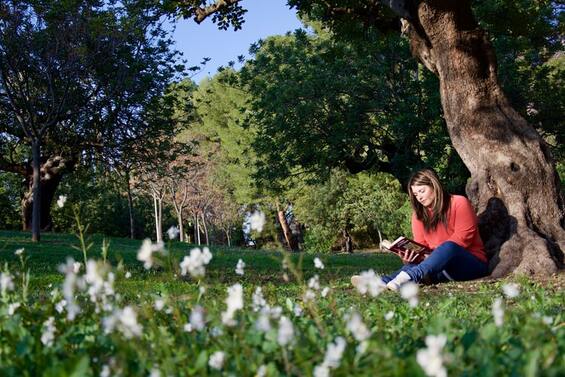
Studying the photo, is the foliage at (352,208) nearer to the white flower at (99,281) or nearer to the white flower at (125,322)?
the white flower at (99,281)

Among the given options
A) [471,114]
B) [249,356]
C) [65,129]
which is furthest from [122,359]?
[65,129]

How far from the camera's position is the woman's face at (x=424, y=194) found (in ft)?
27.0

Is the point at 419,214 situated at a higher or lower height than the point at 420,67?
lower

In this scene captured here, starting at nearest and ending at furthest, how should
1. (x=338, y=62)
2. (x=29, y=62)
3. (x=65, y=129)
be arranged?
1. (x=29, y=62)
2. (x=338, y=62)
3. (x=65, y=129)

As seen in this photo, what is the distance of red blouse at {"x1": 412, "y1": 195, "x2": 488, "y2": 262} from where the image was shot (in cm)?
817

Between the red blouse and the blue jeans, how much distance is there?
0.11m

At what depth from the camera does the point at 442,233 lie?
840 centimetres

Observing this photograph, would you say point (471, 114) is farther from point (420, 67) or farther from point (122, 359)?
point (420, 67)

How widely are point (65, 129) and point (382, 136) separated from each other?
1159 cm

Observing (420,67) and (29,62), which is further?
(420,67)

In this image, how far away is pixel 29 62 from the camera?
18922 millimetres


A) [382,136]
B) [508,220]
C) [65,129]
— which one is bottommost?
[508,220]

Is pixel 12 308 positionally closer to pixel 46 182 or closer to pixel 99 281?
pixel 99 281

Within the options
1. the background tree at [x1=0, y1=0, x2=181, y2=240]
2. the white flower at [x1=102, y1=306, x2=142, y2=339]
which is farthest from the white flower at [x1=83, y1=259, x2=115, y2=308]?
the background tree at [x1=0, y1=0, x2=181, y2=240]
